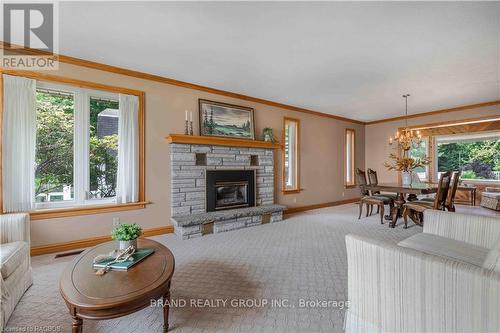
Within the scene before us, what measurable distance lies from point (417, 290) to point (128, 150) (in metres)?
3.60

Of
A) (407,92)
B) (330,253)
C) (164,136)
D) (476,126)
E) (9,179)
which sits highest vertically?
(407,92)

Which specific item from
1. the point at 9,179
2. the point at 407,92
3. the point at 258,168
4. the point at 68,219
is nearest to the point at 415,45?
the point at 407,92

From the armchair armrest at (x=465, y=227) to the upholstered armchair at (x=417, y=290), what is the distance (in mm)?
329

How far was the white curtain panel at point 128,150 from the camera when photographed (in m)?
3.38

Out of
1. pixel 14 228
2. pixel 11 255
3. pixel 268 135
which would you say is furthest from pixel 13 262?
pixel 268 135

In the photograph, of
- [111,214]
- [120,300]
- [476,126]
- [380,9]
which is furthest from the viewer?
[476,126]

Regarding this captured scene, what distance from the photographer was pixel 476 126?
209 inches

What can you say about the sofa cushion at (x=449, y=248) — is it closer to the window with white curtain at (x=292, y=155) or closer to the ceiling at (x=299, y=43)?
the ceiling at (x=299, y=43)

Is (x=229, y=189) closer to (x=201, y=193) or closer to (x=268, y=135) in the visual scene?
(x=201, y=193)

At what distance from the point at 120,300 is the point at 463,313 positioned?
163 cm

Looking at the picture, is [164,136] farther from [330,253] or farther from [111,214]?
[330,253]

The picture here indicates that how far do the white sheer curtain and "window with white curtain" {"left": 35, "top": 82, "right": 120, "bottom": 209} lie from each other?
19 centimetres

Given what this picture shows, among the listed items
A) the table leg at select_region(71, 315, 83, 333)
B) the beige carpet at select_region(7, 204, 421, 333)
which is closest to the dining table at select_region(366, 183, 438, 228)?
the beige carpet at select_region(7, 204, 421, 333)

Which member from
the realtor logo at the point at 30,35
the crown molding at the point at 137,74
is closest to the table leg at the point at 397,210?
the crown molding at the point at 137,74
